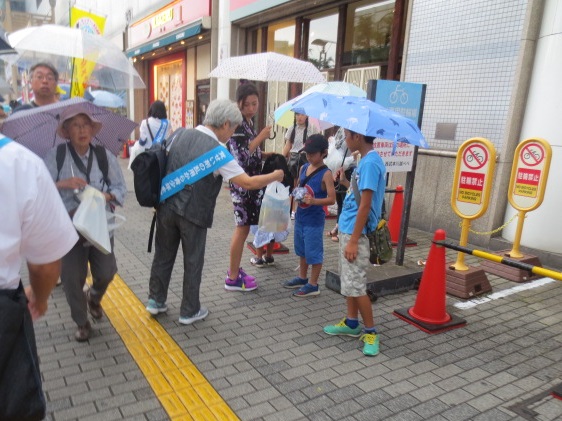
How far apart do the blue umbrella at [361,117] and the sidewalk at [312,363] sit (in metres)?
1.62

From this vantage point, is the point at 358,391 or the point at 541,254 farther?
the point at 541,254

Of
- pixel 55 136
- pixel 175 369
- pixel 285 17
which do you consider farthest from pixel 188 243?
pixel 285 17

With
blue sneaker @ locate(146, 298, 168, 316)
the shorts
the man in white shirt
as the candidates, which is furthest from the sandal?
the man in white shirt

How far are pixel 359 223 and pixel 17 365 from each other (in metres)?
2.18

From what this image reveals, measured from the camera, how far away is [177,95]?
615 inches

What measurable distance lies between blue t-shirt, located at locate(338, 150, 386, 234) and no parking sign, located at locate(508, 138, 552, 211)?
2501 millimetres

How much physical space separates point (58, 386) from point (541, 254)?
5.32m

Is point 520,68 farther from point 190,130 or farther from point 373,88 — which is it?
point 190,130

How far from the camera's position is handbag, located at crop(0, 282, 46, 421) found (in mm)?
1421

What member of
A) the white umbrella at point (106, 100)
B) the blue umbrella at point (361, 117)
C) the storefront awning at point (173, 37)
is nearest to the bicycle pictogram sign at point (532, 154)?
the blue umbrella at point (361, 117)

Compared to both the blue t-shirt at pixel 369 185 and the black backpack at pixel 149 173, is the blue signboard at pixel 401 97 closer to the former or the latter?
the blue t-shirt at pixel 369 185

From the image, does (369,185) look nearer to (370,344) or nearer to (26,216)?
(370,344)

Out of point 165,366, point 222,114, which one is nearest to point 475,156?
point 222,114

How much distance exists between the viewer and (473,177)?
14.9 ft
